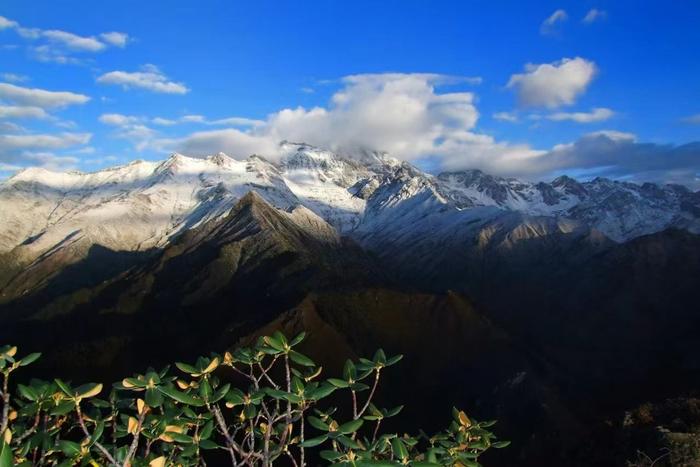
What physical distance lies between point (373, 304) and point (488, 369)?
28121 mm

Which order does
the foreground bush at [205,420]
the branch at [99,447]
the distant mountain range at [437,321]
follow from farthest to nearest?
the distant mountain range at [437,321], the foreground bush at [205,420], the branch at [99,447]

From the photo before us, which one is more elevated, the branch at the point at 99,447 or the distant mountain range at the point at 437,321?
the branch at the point at 99,447

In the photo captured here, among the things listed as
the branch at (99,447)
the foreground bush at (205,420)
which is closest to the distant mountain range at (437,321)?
the foreground bush at (205,420)

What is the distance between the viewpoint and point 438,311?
108 meters

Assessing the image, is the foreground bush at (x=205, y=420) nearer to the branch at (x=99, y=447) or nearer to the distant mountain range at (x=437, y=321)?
the branch at (x=99, y=447)

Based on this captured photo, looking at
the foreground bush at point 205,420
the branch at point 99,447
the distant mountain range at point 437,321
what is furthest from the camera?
the distant mountain range at point 437,321

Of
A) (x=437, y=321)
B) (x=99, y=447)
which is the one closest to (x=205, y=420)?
(x=99, y=447)

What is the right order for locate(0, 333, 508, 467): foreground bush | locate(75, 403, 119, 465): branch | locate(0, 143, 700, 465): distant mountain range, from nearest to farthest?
locate(75, 403, 119, 465): branch < locate(0, 333, 508, 467): foreground bush < locate(0, 143, 700, 465): distant mountain range

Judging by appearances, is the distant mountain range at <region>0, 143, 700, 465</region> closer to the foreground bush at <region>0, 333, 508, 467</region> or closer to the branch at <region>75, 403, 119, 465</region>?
the foreground bush at <region>0, 333, 508, 467</region>

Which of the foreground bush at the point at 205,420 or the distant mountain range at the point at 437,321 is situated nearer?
the foreground bush at the point at 205,420

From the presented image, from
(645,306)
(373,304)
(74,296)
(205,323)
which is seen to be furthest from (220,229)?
(645,306)

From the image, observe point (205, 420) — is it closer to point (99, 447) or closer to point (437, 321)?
point (99, 447)

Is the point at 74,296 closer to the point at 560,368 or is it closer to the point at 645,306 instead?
the point at 560,368

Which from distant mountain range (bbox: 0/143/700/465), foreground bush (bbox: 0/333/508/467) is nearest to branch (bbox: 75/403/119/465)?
foreground bush (bbox: 0/333/508/467)
